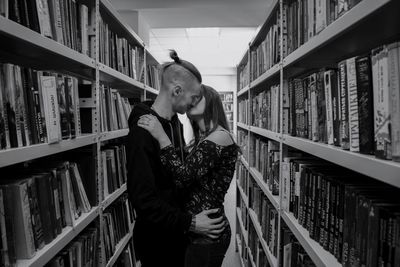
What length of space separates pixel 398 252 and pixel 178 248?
3.49 ft

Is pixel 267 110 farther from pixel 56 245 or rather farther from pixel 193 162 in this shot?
pixel 56 245

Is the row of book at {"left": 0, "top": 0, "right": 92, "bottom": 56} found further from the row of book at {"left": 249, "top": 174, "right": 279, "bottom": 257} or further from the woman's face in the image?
the row of book at {"left": 249, "top": 174, "right": 279, "bottom": 257}

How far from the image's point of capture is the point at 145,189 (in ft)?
4.18

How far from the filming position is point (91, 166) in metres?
1.51

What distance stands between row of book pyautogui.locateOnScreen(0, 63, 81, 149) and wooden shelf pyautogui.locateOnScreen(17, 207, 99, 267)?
0.34 metres

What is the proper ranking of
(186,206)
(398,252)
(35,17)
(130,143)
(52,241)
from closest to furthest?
(398,252)
(35,17)
(52,241)
(130,143)
(186,206)

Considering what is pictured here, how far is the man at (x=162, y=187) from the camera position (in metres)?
1.29

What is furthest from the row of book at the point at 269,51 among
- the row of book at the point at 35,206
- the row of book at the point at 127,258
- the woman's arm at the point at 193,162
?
the row of book at the point at 127,258

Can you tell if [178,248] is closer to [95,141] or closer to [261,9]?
[95,141]

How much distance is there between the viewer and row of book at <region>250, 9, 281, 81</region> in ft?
5.45

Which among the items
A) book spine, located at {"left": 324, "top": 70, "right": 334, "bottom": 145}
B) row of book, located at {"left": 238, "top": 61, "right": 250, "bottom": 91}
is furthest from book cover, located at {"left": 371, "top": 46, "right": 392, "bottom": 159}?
row of book, located at {"left": 238, "top": 61, "right": 250, "bottom": 91}

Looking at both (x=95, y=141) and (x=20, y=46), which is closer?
(x=20, y=46)

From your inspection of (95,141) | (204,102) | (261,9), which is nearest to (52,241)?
(95,141)

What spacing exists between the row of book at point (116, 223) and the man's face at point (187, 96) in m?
0.76
